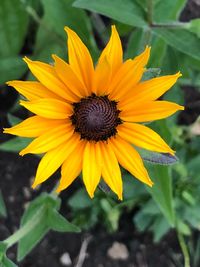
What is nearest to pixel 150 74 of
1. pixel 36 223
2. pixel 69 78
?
pixel 69 78

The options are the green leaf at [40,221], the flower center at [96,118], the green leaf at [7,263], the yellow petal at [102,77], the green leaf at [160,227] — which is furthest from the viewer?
the green leaf at [160,227]

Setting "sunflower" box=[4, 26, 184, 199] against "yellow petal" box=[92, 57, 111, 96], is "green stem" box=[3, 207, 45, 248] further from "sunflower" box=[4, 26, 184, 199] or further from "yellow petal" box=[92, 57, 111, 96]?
"yellow petal" box=[92, 57, 111, 96]

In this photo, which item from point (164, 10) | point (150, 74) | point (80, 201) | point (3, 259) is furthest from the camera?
point (80, 201)

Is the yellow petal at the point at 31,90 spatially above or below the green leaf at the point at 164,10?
above

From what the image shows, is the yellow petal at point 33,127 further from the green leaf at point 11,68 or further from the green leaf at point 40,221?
the green leaf at point 11,68

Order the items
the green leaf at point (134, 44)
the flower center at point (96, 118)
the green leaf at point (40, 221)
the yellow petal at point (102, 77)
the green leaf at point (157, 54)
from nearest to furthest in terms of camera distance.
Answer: the yellow petal at point (102, 77) < the flower center at point (96, 118) < the green leaf at point (40, 221) < the green leaf at point (157, 54) < the green leaf at point (134, 44)

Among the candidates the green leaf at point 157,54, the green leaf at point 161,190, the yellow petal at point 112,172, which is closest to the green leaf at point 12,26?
the green leaf at point 157,54

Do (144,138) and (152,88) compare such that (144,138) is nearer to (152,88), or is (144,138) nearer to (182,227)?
(152,88)

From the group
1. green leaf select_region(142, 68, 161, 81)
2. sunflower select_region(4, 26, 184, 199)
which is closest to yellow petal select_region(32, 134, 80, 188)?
sunflower select_region(4, 26, 184, 199)
